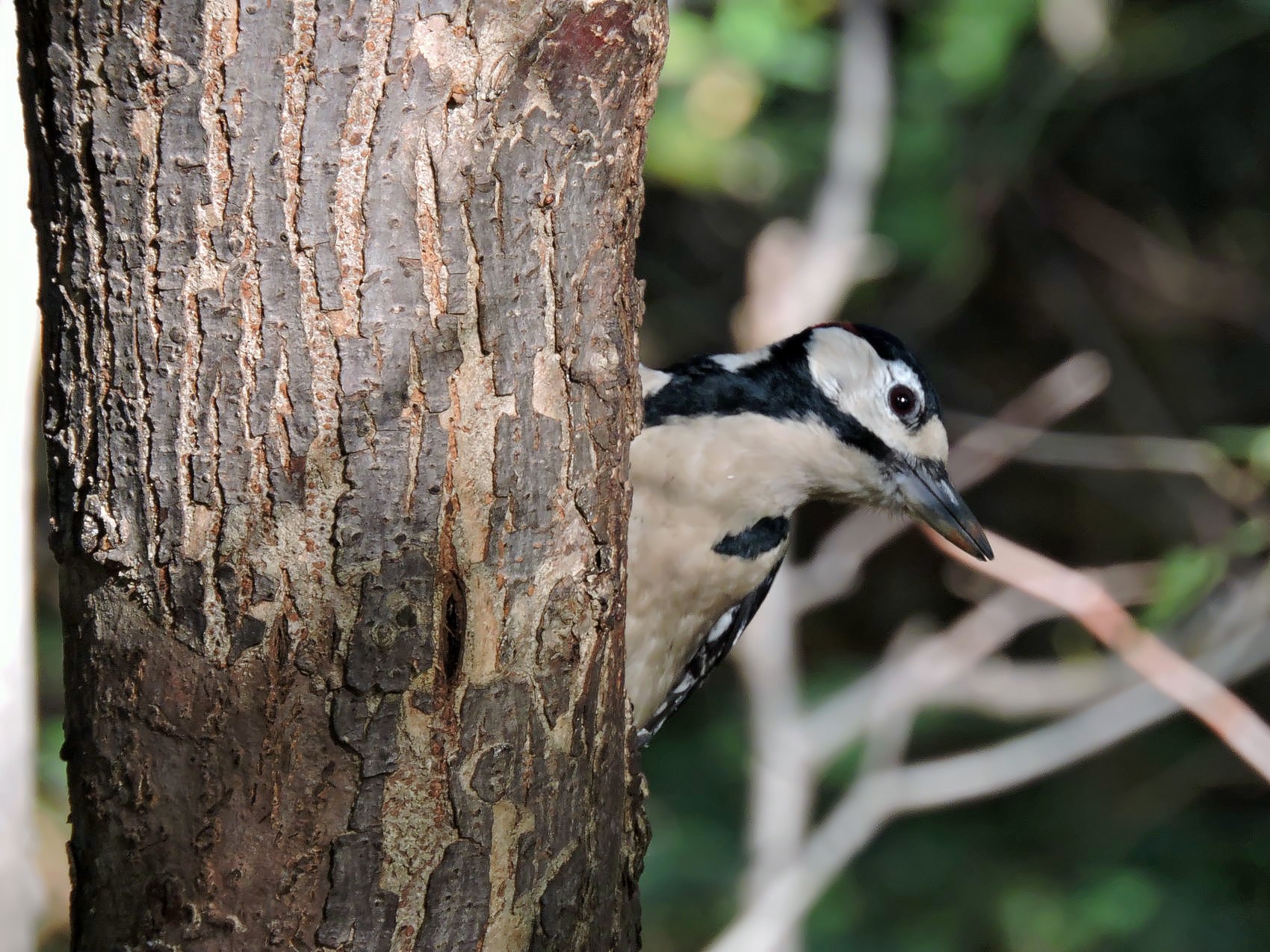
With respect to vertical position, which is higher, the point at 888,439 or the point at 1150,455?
the point at 1150,455

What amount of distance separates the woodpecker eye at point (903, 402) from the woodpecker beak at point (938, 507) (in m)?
0.09

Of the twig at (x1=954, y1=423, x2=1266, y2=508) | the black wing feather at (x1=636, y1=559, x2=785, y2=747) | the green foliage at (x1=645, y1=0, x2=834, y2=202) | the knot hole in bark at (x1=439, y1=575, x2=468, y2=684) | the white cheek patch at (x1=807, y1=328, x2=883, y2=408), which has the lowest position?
the knot hole in bark at (x1=439, y1=575, x2=468, y2=684)

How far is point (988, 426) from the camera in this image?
4.42 metres

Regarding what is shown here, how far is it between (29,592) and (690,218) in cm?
395

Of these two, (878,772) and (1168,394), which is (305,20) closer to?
(878,772)

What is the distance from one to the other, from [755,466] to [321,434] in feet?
3.89

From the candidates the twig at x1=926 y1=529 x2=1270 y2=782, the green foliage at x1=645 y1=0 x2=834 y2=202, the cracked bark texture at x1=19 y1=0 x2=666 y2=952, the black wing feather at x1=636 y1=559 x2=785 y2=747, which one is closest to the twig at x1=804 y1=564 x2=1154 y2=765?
the twig at x1=926 y1=529 x2=1270 y2=782

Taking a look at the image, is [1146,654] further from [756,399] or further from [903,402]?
[756,399]

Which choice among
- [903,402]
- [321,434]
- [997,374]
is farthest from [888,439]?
[997,374]

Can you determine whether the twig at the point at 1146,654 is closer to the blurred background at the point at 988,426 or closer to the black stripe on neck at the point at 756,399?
the blurred background at the point at 988,426

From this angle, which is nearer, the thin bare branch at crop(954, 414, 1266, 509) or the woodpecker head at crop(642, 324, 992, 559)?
the woodpecker head at crop(642, 324, 992, 559)

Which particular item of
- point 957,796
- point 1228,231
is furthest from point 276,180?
point 1228,231

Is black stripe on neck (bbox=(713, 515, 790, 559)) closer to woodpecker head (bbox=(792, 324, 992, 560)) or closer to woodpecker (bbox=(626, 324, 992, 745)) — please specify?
woodpecker (bbox=(626, 324, 992, 745))

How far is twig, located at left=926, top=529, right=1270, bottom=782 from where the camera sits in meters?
2.99
